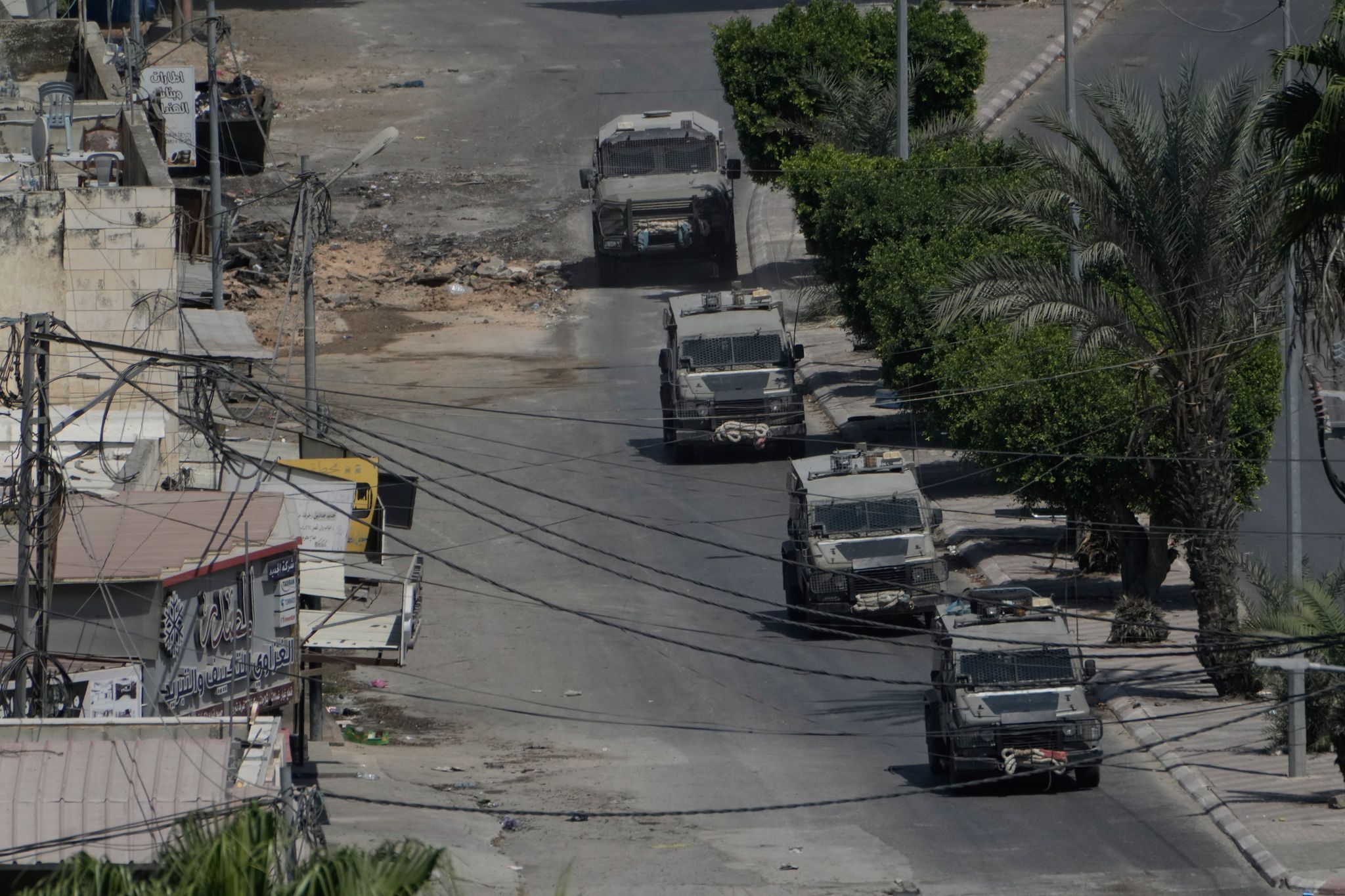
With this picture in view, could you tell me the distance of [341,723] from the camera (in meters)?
25.2

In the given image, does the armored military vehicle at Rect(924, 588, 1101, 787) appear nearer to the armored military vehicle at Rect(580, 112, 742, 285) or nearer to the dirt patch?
the armored military vehicle at Rect(580, 112, 742, 285)

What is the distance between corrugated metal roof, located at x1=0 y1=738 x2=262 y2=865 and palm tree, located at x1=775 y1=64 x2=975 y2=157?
29.8 meters

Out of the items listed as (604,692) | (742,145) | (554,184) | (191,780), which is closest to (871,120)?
(742,145)

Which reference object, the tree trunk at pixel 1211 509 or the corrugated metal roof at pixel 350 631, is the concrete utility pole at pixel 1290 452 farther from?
the corrugated metal roof at pixel 350 631

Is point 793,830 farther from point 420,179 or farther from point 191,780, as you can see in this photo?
point 420,179

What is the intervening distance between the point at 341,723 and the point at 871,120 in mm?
23257

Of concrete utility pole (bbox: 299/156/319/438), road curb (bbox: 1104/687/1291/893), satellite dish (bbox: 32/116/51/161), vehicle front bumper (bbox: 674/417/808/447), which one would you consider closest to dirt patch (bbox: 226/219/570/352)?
vehicle front bumper (bbox: 674/417/808/447)

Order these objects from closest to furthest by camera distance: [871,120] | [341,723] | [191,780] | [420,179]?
[191,780]
[341,723]
[871,120]
[420,179]

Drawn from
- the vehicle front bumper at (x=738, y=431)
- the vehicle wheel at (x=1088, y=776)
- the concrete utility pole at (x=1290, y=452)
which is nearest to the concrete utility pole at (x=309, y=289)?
the vehicle front bumper at (x=738, y=431)

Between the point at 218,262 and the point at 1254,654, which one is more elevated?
the point at 218,262

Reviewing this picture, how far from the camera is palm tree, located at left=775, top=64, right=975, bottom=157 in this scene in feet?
143

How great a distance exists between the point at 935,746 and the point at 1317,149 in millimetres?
8292

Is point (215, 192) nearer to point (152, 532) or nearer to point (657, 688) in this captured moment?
point (657, 688)

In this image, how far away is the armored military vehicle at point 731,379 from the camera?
114ft
